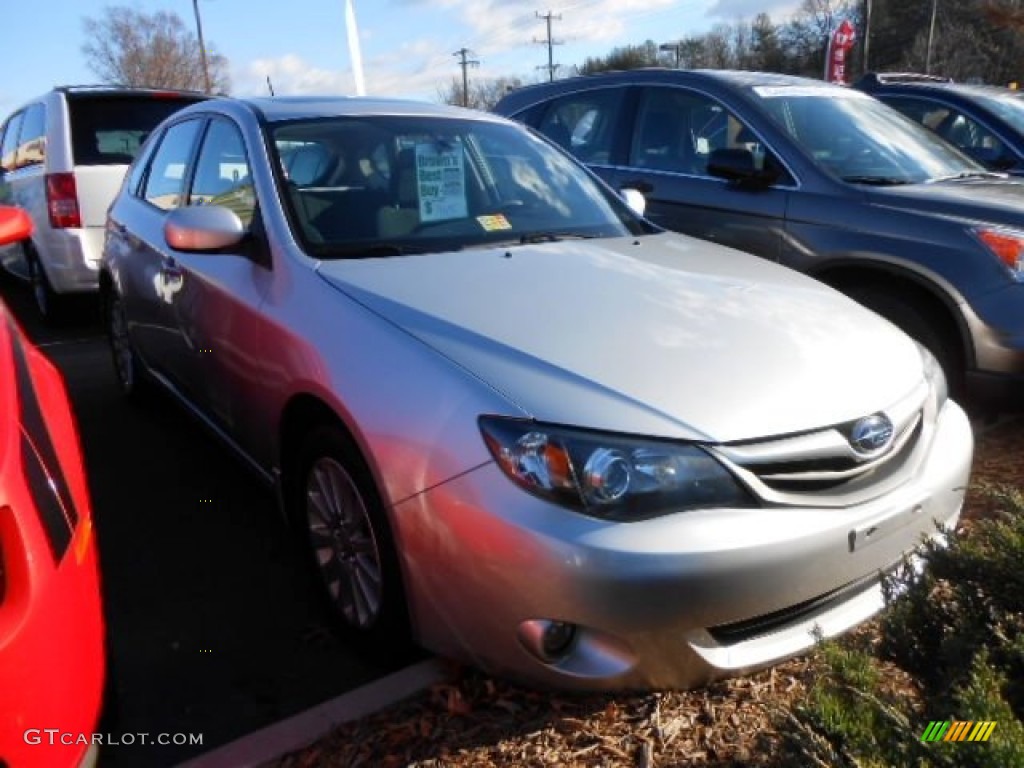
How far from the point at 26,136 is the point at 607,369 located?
22.6 ft

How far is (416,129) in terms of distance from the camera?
3.58 meters

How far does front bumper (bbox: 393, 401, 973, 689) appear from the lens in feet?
6.34

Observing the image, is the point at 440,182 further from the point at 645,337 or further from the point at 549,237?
the point at 645,337

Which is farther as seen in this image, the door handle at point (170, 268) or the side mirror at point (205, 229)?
the door handle at point (170, 268)

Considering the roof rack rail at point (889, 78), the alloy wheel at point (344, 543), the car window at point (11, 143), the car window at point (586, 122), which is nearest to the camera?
the alloy wheel at point (344, 543)

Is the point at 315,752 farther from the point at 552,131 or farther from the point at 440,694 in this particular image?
the point at 552,131

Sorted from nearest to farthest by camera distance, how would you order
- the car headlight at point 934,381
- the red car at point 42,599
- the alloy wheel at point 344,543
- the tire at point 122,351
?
the red car at point 42,599
the alloy wheel at point 344,543
the car headlight at point 934,381
the tire at point 122,351

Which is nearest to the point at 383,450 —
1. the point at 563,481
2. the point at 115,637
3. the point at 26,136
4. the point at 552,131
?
the point at 563,481

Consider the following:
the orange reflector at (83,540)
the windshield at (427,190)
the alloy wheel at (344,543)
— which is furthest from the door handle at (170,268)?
the orange reflector at (83,540)

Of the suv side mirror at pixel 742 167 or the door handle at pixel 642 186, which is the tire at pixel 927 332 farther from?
the door handle at pixel 642 186

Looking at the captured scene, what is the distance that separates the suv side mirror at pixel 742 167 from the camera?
4.55 metres

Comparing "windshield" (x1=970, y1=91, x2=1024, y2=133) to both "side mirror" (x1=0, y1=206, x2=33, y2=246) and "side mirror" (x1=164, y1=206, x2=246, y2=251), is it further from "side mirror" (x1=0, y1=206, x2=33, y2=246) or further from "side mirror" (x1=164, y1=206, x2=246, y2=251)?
"side mirror" (x1=0, y1=206, x2=33, y2=246)

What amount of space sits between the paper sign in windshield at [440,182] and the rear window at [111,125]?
3790mm

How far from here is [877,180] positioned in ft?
14.5
